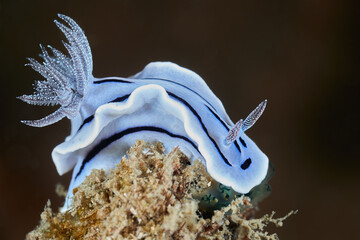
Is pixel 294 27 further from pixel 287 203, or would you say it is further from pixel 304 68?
pixel 287 203

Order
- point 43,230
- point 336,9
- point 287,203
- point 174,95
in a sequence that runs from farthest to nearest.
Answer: point 287,203, point 336,9, point 174,95, point 43,230

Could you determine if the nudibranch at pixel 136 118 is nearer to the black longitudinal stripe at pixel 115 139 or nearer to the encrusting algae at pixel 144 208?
the black longitudinal stripe at pixel 115 139

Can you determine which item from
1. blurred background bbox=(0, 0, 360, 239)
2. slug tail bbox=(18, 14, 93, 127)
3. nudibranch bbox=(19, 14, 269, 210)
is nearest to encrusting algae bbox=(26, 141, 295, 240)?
nudibranch bbox=(19, 14, 269, 210)

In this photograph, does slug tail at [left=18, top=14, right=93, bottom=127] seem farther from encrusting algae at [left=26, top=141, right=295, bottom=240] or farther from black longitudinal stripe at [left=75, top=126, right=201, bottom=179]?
encrusting algae at [left=26, top=141, right=295, bottom=240]

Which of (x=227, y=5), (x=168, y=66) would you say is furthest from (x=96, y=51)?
(x=227, y=5)

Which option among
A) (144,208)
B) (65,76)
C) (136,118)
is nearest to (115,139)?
(136,118)

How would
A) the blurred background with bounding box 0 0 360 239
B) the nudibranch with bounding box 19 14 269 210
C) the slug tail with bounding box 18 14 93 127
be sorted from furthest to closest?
the blurred background with bounding box 0 0 360 239
the slug tail with bounding box 18 14 93 127
the nudibranch with bounding box 19 14 269 210

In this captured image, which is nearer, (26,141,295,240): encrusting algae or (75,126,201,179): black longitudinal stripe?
(26,141,295,240): encrusting algae
